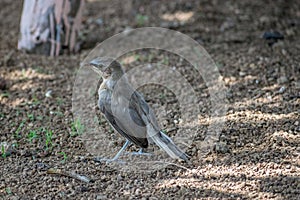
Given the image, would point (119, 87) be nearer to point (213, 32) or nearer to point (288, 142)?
point (288, 142)

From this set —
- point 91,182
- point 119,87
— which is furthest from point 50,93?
point 91,182

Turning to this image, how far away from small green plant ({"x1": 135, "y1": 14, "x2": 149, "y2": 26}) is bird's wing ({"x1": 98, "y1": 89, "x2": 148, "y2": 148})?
133 inches

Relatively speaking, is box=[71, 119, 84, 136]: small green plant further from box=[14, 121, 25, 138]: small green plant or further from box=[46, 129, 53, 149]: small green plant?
box=[14, 121, 25, 138]: small green plant

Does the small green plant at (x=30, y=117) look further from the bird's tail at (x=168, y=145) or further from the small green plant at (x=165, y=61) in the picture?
the small green plant at (x=165, y=61)

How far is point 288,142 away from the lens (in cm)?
638

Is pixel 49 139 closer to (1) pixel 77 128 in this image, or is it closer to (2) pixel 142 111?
(1) pixel 77 128

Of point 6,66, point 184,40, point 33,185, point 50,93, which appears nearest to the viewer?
point 33,185

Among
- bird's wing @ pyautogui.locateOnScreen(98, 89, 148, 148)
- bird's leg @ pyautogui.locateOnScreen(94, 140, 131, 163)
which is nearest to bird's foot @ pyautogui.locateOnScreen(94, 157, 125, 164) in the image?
bird's leg @ pyautogui.locateOnScreen(94, 140, 131, 163)

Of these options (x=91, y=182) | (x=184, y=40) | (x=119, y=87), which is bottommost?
(x=91, y=182)

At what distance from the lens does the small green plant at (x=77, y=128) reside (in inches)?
267

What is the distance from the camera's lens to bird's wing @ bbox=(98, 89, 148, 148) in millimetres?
5996

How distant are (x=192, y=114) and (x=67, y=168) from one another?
176cm

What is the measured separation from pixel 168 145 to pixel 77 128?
4.16ft

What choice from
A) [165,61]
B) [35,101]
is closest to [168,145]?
[35,101]
